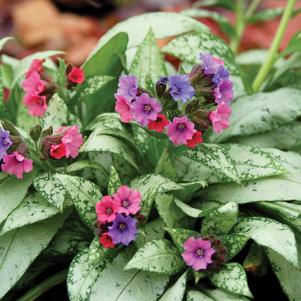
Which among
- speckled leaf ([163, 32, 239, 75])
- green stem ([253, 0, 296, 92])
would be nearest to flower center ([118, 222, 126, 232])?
speckled leaf ([163, 32, 239, 75])

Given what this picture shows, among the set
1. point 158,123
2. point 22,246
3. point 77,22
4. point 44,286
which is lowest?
point 77,22

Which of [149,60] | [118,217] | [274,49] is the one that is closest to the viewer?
[118,217]

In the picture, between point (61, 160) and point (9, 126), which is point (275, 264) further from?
point (9, 126)

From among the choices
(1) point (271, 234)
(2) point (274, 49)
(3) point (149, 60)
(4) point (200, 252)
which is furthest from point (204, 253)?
(2) point (274, 49)

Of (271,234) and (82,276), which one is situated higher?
(271,234)

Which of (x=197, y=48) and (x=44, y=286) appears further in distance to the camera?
(x=197, y=48)

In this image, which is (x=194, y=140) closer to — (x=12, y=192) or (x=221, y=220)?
(x=221, y=220)

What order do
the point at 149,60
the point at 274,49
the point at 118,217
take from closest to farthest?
the point at 118,217 → the point at 149,60 → the point at 274,49
